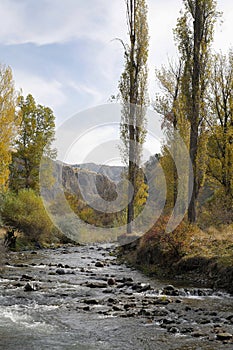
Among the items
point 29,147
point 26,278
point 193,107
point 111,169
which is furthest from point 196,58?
point 111,169

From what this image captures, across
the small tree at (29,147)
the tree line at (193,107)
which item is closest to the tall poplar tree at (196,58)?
the tree line at (193,107)

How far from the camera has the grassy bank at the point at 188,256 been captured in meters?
11.3

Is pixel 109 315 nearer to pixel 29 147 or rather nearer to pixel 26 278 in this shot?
pixel 26 278

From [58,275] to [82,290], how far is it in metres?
2.92

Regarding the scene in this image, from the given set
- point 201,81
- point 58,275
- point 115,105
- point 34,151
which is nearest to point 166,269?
point 58,275

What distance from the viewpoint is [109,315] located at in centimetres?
788

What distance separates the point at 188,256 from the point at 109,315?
19.3ft

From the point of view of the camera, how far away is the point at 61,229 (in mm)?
31078

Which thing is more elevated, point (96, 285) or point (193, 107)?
point (193, 107)

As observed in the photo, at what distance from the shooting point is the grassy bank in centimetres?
1128

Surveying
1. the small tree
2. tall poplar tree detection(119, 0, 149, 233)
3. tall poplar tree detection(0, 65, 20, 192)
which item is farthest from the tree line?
the small tree

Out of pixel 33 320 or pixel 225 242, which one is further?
pixel 225 242

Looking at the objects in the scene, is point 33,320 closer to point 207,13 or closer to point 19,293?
point 19,293

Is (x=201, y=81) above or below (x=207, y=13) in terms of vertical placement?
below
